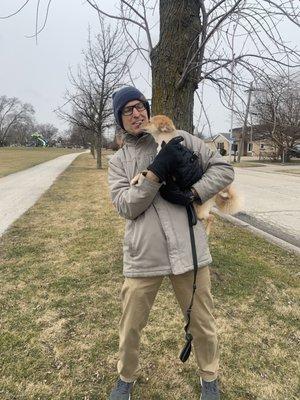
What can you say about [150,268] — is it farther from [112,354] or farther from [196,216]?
[112,354]

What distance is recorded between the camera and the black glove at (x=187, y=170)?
86.8 inches

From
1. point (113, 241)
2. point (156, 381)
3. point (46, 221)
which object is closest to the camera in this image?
point (156, 381)

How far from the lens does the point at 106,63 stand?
68.7 feet

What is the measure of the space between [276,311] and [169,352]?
1.33 metres

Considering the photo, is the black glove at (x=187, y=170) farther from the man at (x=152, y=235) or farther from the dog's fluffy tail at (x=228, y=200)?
the dog's fluffy tail at (x=228, y=200)

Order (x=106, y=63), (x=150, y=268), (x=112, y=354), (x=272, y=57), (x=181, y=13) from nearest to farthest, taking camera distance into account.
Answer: (x=150, y=268), (x=112, y=354), (x=272, y=57), (x=181, y=13), (x=106, y=63)

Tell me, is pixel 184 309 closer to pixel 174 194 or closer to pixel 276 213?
pixel 174 194

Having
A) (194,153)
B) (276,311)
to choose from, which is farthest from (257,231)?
(194,153)

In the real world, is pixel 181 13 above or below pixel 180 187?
above

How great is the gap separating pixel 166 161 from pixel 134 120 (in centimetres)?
43

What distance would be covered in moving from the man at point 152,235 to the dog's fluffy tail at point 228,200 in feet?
0.80

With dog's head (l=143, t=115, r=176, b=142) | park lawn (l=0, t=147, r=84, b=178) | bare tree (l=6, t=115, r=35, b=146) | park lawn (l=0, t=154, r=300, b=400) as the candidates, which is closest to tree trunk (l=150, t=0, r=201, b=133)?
dog's head (l=143, t=115, r=176, b=142)

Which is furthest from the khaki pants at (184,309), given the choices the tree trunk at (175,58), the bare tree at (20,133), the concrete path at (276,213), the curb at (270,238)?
the bare tree at (20,133)

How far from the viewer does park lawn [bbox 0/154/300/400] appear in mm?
2744
